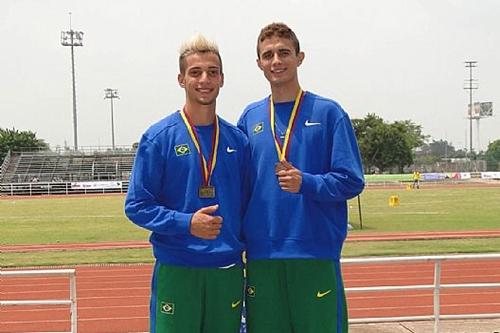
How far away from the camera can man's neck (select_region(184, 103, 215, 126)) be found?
110 inches

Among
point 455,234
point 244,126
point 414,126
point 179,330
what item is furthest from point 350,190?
point 414,126

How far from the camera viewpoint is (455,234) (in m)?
16.3

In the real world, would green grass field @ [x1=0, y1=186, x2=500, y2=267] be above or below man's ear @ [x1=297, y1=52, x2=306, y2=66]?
below

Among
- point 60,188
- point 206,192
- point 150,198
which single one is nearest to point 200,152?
point 206,192

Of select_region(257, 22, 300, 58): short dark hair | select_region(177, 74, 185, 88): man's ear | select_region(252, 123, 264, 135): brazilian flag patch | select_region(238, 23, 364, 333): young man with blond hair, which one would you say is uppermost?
select_region(257, 22, 300, 58): short dark hair

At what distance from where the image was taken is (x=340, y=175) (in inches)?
108

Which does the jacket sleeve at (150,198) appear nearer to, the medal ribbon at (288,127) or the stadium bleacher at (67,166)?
the medal ribbon at (288,127)

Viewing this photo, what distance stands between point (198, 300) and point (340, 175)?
33.3 inches

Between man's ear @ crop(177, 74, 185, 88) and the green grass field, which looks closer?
man's ear @ crop(177, 74, 185, 88)

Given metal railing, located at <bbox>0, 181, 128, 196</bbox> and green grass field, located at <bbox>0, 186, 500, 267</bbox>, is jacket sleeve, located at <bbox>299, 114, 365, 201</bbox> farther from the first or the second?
metal railing, located at <bbox>0, 181, 128, 196</bbox>

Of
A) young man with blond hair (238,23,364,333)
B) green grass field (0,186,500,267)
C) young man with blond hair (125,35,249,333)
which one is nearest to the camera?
young man with blond hair (125,35,249,333)

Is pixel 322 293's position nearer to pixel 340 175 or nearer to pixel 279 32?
pixel 340 175

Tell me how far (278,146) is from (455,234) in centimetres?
1467

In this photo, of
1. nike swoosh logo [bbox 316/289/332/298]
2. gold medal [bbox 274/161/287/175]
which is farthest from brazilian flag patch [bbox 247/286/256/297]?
gold medal [bbox 274/161/287/175]
